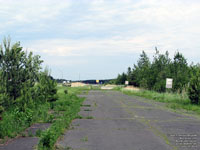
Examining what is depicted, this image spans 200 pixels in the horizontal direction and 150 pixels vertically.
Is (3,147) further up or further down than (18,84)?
further down

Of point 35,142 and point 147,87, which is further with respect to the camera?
point 147,87

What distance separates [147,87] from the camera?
48688 millimetres

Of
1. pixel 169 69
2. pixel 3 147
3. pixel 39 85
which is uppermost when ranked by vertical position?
pixel 169 69

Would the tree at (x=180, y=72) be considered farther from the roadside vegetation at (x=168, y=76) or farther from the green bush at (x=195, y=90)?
the green bush at (x=195, y=90)

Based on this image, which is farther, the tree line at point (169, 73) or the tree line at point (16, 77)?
the tree line at point (169, 73)

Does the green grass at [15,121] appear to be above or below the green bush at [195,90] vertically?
below

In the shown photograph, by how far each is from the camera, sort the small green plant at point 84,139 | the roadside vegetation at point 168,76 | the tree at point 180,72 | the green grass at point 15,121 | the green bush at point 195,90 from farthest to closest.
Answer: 1. the tree at point 180,72
2. the roadside vegetation at point 168,76
3. the green bush at point 195,90
4. the green grass at point 15,121
5. the small green plant at point 84,139

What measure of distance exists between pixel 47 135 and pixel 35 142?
811 millimetres

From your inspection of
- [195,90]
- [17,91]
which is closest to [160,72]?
[195,90]

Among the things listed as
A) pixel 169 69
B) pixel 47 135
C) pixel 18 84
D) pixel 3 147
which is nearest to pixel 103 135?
pixel 47 135

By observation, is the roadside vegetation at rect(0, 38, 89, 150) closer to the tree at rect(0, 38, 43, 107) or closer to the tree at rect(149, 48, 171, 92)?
the tree at rect(0, 38, 43, 107)

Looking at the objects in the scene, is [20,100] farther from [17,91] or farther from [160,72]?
[160,72]

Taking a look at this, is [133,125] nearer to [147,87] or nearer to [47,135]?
[47,135]

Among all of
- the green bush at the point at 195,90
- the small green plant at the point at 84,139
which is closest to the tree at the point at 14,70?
the small green plant at the point at 84,139
